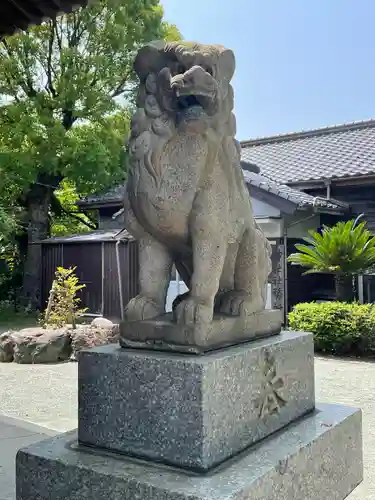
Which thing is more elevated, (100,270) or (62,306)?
(100,270)

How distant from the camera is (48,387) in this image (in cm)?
A: 622

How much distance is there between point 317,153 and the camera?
13.2 metres

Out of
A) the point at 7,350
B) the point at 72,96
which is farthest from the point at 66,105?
the point at 7,350

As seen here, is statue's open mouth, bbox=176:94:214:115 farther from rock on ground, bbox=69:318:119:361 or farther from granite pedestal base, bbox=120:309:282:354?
rock on ground, bbox=69:318:119:361

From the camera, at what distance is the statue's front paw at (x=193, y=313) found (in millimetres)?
1923

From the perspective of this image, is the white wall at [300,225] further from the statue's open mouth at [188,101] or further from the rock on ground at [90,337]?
the statue's open mouth at [188,101]

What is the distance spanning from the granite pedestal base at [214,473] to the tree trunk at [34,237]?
11377 mm

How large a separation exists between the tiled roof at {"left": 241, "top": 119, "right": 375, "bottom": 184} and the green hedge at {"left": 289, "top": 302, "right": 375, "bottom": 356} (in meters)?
3.49

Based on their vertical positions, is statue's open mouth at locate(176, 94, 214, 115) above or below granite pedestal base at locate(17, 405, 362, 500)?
above

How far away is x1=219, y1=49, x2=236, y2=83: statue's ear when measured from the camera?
6.48ft

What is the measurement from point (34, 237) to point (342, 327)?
28.0 feet

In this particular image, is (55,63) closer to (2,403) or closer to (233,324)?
(2,403)

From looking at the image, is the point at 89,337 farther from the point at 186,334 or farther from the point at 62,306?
the point at 186,334

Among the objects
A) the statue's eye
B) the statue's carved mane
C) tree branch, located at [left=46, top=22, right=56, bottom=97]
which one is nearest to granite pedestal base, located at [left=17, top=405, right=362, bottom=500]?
the statue's carved mane
